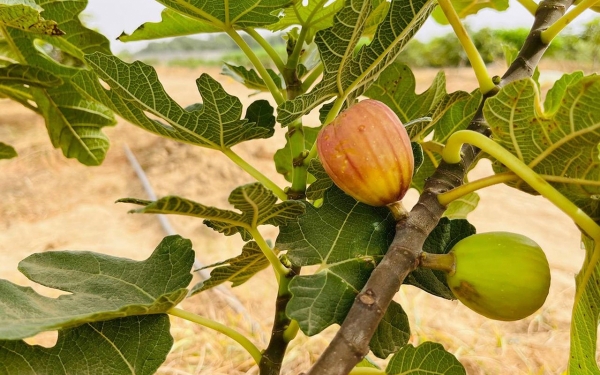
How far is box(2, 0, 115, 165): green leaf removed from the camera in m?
0.89

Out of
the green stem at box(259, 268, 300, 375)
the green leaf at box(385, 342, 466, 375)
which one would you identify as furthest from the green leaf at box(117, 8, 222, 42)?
the green leaf at box(385, 342, 466, 375)

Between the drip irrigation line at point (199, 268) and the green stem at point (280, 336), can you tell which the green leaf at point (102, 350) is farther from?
the drip irrigation line at point (199, 268)

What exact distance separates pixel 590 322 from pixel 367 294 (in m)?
0.26

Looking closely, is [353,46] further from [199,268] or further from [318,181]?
[199,268]

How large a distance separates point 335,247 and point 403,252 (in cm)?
10

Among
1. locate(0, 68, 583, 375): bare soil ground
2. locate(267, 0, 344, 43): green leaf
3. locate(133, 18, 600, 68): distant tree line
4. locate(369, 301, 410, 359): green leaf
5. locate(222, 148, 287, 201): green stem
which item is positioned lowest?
locate(133, 18, 600, 68): distant tree line

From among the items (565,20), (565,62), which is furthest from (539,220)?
(565,62)

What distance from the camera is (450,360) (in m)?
0.57

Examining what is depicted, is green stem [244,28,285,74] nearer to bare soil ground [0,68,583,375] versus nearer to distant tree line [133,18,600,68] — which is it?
bare soil ground [0,68,583,375]

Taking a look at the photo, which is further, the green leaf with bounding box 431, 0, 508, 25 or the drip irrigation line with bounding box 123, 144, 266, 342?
the drip irrigation line with bounding box 123, 144, 266, 342

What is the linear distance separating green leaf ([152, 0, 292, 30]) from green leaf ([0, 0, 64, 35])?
18 cm

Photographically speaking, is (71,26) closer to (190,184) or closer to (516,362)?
(516,362)

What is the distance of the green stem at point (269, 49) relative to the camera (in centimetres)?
69

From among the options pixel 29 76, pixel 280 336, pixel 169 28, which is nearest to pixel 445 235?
pixel 280 336
